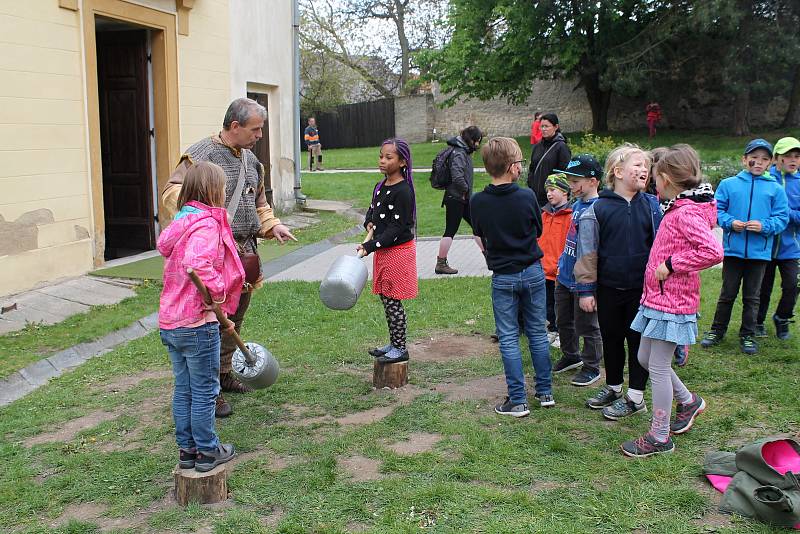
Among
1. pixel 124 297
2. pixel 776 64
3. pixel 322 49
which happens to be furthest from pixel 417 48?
pixel 124 297

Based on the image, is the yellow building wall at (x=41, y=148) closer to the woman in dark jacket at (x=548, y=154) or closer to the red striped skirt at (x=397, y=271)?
the red striped skirt at (x=397, y=271)

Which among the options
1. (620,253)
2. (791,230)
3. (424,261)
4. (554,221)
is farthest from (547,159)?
(424,261)

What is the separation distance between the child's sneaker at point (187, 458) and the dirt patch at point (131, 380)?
186cm

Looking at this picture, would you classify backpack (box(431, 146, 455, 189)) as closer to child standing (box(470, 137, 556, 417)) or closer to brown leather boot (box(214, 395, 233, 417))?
child standing (box(470, 137, 556, 417))

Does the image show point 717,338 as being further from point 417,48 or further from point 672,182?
point 417,48

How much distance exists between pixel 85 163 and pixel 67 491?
19.6 ft

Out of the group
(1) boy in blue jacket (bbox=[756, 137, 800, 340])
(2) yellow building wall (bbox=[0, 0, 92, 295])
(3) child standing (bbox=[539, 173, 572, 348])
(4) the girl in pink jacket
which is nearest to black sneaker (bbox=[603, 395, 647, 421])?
(4) the girl in pink jacket

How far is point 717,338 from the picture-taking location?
20.1 feet

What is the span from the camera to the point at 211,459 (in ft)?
12.7

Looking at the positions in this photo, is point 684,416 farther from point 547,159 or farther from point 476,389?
point 547,159

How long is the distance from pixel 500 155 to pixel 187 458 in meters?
2.48

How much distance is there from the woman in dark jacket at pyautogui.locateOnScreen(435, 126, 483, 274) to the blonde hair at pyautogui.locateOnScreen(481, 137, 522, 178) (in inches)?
148

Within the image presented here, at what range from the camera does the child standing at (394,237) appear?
5.15 m

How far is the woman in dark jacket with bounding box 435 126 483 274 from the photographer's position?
859 centimetres
